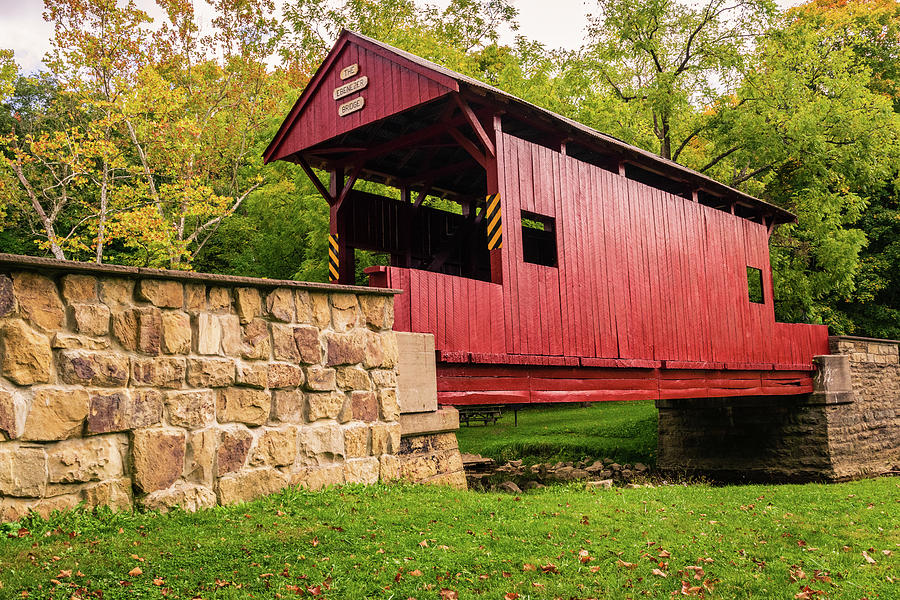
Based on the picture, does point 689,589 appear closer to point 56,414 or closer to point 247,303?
point 247,303

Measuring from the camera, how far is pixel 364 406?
704 cm

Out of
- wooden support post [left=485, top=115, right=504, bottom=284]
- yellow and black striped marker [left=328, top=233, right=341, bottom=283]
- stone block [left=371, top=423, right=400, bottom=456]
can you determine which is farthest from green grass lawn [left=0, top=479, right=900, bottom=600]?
yellow and black striped marker [left=328, top=233, right=341, bottom=283]

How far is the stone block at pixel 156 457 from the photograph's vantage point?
542 centimetres

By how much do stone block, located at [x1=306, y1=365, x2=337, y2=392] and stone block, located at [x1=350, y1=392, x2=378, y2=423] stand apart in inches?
10.8

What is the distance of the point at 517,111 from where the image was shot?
944 centimetres

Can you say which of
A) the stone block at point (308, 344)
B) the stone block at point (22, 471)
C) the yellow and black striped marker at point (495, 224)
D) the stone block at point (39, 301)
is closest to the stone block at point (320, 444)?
the stone block at point (308, 344)

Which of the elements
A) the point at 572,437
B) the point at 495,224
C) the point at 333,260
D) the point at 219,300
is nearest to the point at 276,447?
the point at 219,300

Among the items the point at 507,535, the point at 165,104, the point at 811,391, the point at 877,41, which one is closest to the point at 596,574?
the point at 507,535

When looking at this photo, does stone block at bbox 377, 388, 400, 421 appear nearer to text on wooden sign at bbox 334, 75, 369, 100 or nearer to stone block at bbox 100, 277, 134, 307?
stone block at bbox 100, 277, 134, 307

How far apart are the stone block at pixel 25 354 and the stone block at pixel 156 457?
80 centimetres

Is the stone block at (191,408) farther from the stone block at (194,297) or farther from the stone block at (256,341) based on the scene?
the stone block at (194,297)

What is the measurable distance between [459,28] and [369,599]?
77.1 feet

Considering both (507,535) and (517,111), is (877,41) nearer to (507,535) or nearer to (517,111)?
(517,111)

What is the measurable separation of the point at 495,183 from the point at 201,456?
5.04 m
